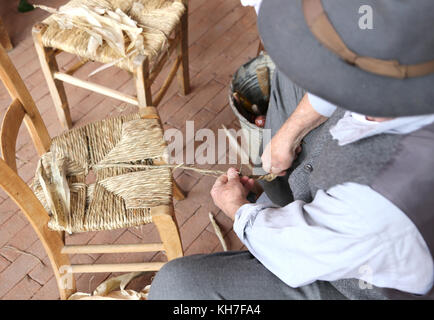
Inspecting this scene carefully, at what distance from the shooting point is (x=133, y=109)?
6.79ft

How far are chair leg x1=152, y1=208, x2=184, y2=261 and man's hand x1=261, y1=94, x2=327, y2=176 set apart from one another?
35 centimetres

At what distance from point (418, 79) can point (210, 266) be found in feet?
2.19

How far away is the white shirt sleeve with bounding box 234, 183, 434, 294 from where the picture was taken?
732mm

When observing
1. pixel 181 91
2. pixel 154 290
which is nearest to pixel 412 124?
pixel 154 290

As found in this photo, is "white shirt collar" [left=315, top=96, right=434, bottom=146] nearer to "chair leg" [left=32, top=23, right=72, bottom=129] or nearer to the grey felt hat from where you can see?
the grey felt hat

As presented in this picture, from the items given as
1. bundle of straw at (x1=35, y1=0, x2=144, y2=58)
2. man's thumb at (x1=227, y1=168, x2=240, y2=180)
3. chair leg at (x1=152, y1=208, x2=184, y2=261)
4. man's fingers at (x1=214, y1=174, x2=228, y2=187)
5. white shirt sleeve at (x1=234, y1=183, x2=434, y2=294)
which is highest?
bundle of straw at (x1=35, y1=0, x2=144, y2=58)

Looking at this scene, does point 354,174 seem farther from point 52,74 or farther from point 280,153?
point 52,74

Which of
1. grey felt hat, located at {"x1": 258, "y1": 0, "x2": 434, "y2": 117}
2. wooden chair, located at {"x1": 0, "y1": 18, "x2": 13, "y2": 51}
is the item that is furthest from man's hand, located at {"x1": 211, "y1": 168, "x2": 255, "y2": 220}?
wooden chair, located at {"x1": 0, "y1": 18, "x2": 13, "y2": 51}

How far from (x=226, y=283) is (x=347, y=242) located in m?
0.37

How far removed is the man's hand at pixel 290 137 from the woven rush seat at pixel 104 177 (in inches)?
12.9

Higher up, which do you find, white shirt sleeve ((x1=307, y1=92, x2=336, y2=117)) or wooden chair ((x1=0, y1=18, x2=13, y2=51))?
white shirt sleeve ((x1=307, y1=92, x2=336, y2=117))

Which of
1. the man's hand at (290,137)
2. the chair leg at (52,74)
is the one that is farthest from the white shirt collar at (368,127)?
the chair leg at (52,74)

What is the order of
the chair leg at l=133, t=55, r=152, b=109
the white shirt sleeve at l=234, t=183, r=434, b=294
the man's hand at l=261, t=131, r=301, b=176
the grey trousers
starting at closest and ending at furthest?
the white shirt sleeve at l=234, t=183, r=434, b=294 → the grey trousers → the man's hand at l=261, t=131, r=301, b=176 → the chair leg at l=133, t=55, r=152, b=109

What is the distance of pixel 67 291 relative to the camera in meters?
1.43
